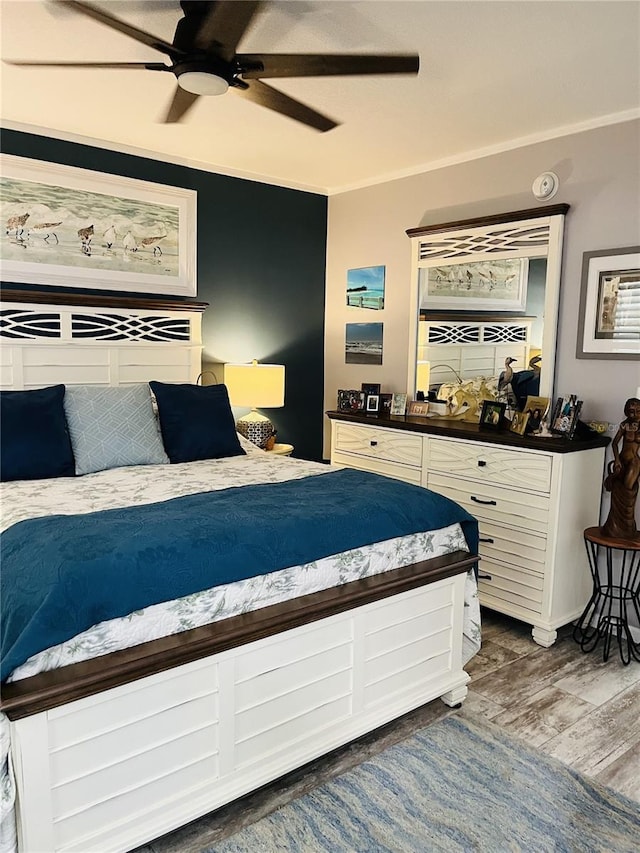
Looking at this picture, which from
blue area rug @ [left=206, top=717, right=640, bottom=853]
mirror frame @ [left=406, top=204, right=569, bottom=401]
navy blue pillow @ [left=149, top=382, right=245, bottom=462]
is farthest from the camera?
mirror frame @ [left=406, top=204, right=569, bottom=401]

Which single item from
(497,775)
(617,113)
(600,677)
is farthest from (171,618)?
(617,113)

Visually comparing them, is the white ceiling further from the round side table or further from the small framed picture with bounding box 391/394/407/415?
the round side table

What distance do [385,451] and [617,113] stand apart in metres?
2.22

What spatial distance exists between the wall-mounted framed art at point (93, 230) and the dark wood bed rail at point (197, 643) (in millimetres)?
2602

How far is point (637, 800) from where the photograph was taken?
2.13 m

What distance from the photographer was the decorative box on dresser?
3.17 m

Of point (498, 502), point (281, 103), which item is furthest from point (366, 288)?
point (281, 103)

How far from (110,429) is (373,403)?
1.87m

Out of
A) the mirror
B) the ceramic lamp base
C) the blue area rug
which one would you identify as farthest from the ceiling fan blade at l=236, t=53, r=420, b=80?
the ceramic lamp base

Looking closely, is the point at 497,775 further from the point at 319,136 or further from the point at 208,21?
the point at 319,136

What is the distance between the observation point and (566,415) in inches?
131

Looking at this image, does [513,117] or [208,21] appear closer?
[208,21]

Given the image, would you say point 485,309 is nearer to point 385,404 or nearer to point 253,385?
point 385,404

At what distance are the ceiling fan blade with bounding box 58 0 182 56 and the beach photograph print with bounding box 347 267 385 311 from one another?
2.75 metres
